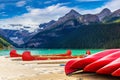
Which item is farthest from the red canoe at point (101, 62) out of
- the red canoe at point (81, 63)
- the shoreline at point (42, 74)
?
the red canoe at point (81, 63)

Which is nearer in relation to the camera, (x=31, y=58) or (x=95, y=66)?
(x=95, y=66)

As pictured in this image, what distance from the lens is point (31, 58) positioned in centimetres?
3912

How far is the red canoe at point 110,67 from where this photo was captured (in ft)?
43.4

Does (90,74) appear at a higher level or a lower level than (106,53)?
lower

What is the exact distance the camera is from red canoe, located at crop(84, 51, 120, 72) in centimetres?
1422

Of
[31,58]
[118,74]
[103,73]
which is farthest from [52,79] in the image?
[31,58]

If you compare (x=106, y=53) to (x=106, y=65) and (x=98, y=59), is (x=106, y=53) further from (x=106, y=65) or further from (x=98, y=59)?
(x=106, y=65)

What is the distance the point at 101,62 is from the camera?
46.8ft

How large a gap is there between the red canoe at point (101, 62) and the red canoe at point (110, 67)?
0.43 metres

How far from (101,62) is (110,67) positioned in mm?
918

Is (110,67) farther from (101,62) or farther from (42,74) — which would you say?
(42,74)

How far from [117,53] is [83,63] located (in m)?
1.79

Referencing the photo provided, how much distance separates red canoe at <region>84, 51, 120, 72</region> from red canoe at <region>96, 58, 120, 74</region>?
0.43 m

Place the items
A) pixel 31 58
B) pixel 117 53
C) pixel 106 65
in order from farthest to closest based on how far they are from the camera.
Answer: pixel 31 58 → pixel 117 53 → pixel 106 65
